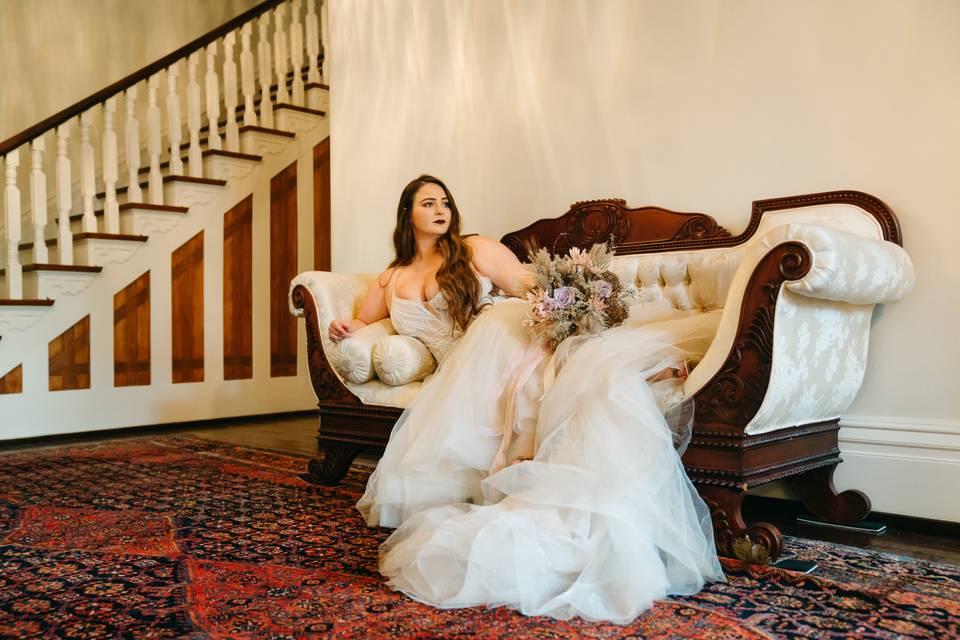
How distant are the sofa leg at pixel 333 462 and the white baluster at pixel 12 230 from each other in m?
2.63

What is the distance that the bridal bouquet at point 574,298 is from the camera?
2.29m

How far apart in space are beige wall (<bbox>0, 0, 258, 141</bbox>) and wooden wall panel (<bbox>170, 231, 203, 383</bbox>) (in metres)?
1.76

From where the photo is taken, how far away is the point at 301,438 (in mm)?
4629

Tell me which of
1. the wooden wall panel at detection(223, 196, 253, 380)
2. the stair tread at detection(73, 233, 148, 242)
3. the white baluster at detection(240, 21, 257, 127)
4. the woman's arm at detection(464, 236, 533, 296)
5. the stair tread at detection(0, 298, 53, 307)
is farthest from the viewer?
the white baluster at detection(240, 21, 257, 127)

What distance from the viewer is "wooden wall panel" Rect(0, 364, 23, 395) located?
14.9ft

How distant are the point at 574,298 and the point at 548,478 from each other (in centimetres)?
65

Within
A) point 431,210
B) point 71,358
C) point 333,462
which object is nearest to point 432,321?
point 431,210

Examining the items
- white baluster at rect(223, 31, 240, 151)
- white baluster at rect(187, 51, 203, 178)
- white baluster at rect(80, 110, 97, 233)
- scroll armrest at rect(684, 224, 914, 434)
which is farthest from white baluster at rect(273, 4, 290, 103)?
scroll armrest at rect(684, 224, 914, 434)

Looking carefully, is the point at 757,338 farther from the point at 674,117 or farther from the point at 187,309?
the point at 187,309

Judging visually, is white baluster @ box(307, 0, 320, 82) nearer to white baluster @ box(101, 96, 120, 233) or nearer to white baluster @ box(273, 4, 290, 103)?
white baluster @ box(273, 4, 290, 103)

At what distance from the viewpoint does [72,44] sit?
240 inches

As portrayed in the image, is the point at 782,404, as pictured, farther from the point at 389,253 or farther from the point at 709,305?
the point at 389,253

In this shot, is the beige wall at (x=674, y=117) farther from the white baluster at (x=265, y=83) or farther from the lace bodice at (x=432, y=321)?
the white baluster at (x=265, y=83)

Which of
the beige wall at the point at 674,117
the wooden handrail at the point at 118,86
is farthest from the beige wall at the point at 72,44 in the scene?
the beige wall at the point at 674,117
